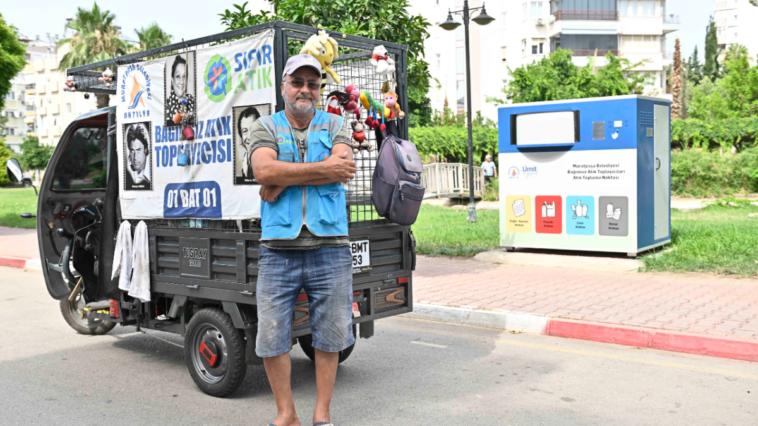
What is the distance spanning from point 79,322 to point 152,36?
40266 mm

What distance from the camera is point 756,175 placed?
22.0 m

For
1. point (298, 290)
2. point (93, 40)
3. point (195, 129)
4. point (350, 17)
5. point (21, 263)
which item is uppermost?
point (93, 40)

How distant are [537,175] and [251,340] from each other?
7030 millimetres

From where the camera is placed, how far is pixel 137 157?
5.55m

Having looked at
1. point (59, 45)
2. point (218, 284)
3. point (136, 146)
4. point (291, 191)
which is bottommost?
point (218, 284)

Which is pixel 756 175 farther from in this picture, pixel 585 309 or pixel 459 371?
pixel 459 371

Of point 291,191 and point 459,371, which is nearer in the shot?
point 291,191

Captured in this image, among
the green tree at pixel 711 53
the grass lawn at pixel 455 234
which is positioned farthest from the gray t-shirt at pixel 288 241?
the green tree at pixel 711 53

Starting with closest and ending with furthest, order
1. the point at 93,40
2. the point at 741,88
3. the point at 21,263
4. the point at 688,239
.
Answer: the point at 688,239 < the point at 21,263 < the point at 741,88 < the point at 93,40

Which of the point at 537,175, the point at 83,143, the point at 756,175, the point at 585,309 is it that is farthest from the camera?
the point at 756,175

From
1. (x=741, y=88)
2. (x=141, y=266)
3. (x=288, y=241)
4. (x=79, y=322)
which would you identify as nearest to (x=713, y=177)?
(x=741, y=88)

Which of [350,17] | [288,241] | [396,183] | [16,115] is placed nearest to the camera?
[288,241]

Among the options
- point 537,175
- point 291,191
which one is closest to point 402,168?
point 291,191

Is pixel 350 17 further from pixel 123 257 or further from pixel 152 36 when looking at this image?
pixel 152 36
